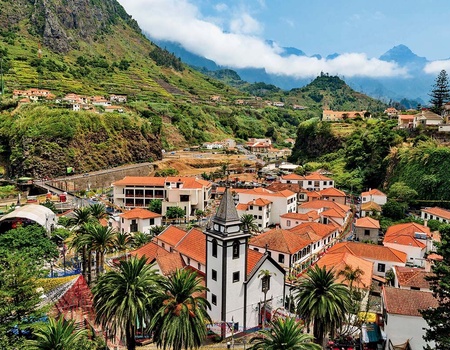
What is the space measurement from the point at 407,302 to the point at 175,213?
4101cm

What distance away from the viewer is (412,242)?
41.5 m

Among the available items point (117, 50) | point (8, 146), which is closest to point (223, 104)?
point (117, 50)

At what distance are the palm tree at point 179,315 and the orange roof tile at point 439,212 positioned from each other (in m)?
45.0

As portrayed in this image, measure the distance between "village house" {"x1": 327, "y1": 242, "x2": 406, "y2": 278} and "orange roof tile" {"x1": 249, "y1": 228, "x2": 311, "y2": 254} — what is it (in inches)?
144

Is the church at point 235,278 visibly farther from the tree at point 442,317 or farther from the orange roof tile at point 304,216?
the orange roof tile at point 304,216

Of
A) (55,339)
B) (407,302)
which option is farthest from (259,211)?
(55,339)

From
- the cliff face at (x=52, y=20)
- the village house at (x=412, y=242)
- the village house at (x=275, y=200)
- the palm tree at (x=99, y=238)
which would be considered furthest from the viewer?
the cliff face at (x=52, y=20)

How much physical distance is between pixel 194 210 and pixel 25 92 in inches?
2836

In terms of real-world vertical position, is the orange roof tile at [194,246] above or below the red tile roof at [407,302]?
above

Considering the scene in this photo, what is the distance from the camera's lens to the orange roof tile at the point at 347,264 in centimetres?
3250

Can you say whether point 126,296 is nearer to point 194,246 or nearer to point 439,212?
point 194,246

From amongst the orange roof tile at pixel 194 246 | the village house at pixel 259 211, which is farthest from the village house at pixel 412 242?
the orange roof tile at pixel 194 246

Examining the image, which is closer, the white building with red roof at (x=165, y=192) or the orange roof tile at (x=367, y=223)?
the orange roof tile at (x=367, y=223)

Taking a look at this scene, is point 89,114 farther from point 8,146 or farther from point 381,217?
point 381,217
